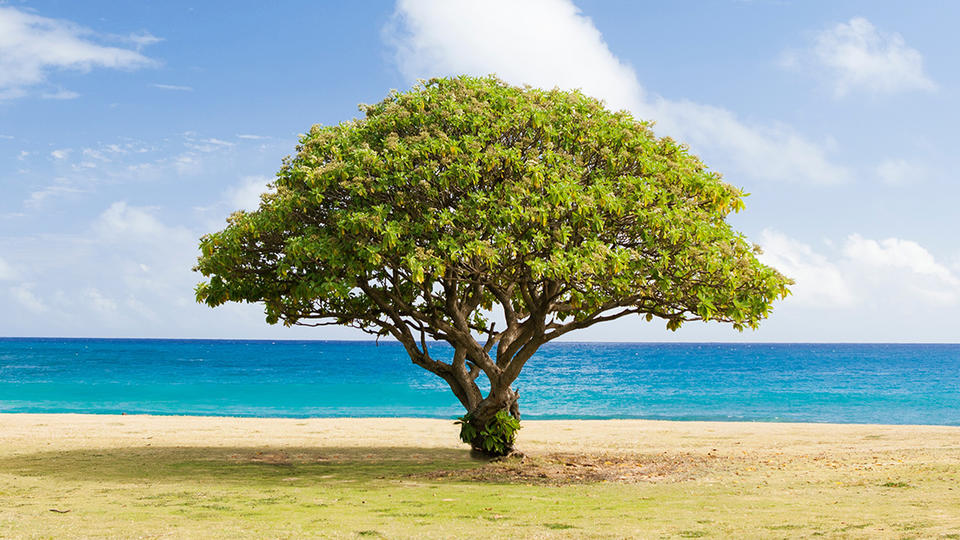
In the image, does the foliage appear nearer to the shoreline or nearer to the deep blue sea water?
the shoreline

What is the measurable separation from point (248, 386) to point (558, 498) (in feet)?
223

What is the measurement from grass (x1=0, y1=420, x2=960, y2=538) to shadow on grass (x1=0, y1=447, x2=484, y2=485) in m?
0.06

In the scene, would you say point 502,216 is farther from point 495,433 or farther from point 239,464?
point 239,464

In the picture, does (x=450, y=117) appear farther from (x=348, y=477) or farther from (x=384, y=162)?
(x=348, y=477)

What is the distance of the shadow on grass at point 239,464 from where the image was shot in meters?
16.8

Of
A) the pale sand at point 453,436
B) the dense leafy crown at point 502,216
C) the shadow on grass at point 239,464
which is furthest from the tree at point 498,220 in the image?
the pale sand at point 453,436

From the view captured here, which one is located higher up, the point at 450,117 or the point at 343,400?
the point at 450,117

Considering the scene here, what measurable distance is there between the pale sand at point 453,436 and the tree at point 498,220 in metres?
6.87

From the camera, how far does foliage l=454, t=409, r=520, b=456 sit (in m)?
19.0

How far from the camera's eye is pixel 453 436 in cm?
2716

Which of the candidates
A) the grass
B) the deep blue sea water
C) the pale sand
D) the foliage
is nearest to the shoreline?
the pale sand

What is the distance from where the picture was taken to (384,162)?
1573 cm

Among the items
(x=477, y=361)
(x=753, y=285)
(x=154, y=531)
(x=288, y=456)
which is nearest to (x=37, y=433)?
(x=288, y=456)

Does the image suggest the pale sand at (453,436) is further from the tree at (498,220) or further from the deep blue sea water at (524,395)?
the deep blue sea water at (524,395)
